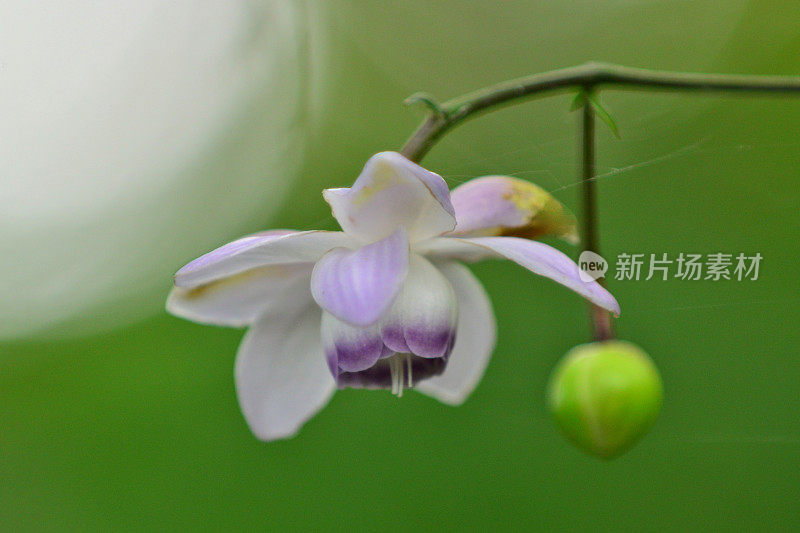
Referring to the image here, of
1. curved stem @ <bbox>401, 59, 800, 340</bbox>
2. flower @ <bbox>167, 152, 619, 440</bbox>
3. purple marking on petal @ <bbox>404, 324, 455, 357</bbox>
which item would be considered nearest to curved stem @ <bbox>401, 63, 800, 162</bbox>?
curved stem @ <bbox>401, 59, 800, 340</bbox>

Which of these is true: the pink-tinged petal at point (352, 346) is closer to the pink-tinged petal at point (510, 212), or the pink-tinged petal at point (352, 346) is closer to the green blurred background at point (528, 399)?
the pink-tinged petal at point (510, 212)

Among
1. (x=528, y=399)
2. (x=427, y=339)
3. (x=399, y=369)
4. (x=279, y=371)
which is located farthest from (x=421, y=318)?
(x=528, y=399)

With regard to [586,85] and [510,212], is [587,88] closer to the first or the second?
[586,85]

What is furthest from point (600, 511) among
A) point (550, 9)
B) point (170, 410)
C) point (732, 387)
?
point (550, 9)

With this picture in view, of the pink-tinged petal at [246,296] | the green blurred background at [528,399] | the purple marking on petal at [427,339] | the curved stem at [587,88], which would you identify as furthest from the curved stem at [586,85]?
the green blurred background at [528,399]

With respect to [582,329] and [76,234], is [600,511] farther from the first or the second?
[76,234]
